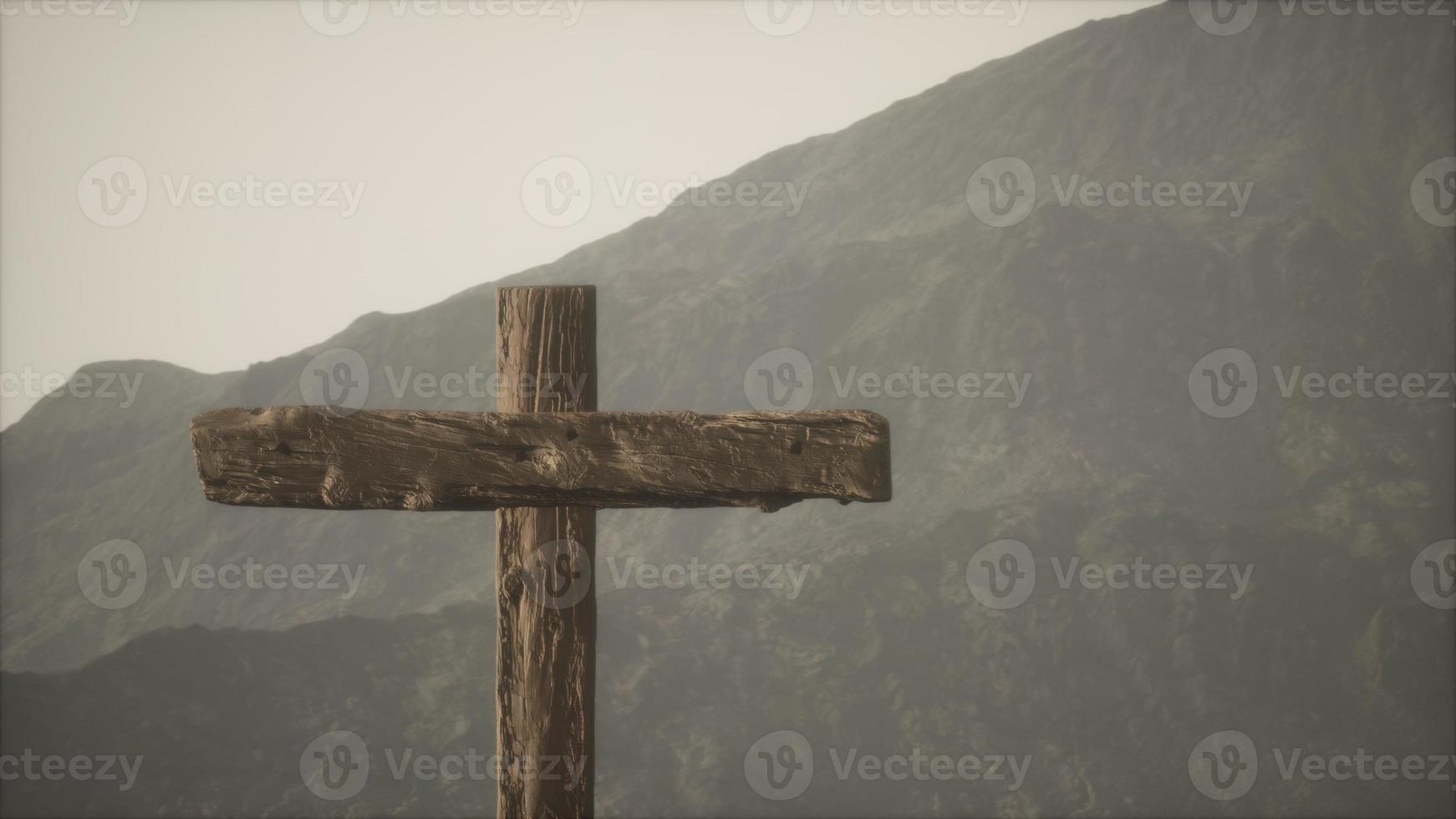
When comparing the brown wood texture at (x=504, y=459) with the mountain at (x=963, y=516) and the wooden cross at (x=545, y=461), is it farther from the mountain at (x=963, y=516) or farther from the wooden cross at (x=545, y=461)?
the mountain at (x=963, y=516)

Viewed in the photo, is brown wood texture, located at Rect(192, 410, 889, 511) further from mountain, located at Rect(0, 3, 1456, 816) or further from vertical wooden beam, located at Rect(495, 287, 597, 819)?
mountain, located at Rect(0, 3, 1456, 816)

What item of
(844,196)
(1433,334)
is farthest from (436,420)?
(844,196)

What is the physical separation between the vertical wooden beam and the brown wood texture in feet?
0.95

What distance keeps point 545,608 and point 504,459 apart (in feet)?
1.83

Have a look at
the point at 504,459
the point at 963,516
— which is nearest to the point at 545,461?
the point at 504,459

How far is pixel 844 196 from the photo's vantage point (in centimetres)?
3734

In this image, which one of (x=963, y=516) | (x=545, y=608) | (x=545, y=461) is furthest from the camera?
(x=963, y=516)

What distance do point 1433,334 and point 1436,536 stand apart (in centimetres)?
666

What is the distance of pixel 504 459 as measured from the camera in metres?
2.99

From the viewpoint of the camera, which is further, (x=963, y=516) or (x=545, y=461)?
(x=963, y=516)

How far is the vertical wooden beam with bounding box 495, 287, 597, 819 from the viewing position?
3275 millimetres

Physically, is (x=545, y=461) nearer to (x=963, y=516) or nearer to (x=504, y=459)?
(x=504, y=459)

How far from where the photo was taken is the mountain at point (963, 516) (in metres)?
21.9

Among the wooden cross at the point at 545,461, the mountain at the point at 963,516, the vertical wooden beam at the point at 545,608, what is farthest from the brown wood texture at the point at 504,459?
the mountain at the point at 963,516
